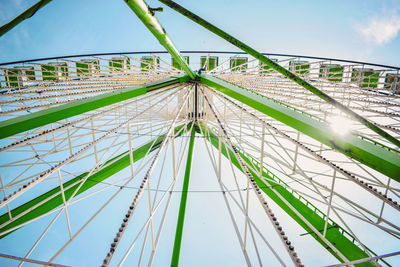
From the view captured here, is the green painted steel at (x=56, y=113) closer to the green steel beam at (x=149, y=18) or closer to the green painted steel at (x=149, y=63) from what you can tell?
the green steel beam at (x=149, y=18)

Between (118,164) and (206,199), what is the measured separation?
362 inches

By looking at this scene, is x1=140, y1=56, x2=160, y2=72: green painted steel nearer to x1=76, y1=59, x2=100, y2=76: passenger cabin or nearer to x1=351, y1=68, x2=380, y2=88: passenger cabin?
x1=76, y1=59, x2=100, y2=76: passenger cabin

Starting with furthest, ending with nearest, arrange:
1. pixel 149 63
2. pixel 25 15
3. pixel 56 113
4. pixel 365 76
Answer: pixel 365 76 < pixel 149 63 < pixel 56 113 < pixel 25 15

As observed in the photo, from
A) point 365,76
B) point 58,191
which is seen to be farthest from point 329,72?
point 58,191

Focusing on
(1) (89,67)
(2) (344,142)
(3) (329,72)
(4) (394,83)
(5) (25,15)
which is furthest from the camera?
(1) (89,67)

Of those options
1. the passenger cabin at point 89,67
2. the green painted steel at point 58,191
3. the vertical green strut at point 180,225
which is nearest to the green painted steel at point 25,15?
the green painted steel at point 58,191

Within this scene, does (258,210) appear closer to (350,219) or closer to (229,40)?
(350,219)

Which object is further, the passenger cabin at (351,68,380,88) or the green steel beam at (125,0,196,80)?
the passenger cabin at (351,68,380,88)

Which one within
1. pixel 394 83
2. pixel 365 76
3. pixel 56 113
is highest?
pixel 365 76

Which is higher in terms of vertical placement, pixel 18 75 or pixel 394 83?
pixel 18 75

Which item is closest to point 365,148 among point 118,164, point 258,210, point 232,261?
point 118,164

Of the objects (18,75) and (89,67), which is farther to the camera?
(89,67)

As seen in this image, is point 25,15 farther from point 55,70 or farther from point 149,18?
point 55,70

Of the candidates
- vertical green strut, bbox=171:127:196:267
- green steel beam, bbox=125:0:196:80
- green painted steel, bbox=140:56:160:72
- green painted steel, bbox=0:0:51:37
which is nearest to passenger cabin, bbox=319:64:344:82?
green steel beam, bbox=125:0:196:80
